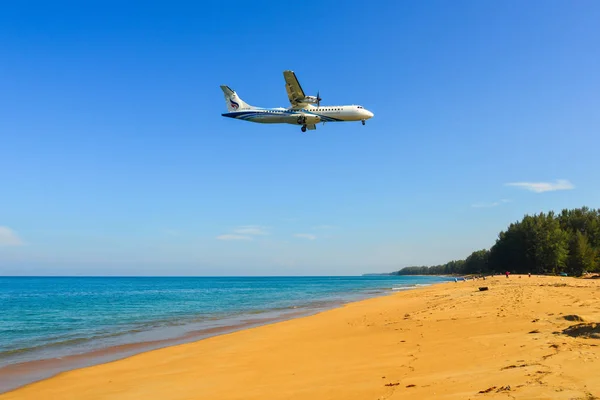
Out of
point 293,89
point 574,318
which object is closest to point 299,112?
point 293,89

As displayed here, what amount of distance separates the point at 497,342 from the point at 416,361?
7.70 ft

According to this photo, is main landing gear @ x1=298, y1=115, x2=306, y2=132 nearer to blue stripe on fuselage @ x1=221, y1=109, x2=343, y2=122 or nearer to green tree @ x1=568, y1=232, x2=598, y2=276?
blue stripe on fuselage @ x1=221, y1=109, x2=343, y2=122

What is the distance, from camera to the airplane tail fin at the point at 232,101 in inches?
1492

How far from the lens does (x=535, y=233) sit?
8675cm

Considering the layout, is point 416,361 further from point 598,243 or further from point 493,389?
point 598,243

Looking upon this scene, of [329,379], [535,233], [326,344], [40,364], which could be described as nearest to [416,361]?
[329,379]

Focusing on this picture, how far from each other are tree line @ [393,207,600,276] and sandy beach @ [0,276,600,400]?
7077 cm

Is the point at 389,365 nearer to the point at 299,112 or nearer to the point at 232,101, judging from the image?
the point at 299,112

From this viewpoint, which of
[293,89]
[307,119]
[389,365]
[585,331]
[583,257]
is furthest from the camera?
[583,257]

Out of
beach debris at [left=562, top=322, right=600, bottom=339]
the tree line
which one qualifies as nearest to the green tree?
the tree line

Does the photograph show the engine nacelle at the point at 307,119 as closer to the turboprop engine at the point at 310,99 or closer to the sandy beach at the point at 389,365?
the turboprop engine at the point at 310,99

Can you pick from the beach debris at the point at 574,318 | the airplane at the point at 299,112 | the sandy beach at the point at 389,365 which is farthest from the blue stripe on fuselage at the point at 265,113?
the beach debris at the point at 574,318

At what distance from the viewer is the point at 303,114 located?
33812 millimetres

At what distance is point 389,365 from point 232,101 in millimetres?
33675
